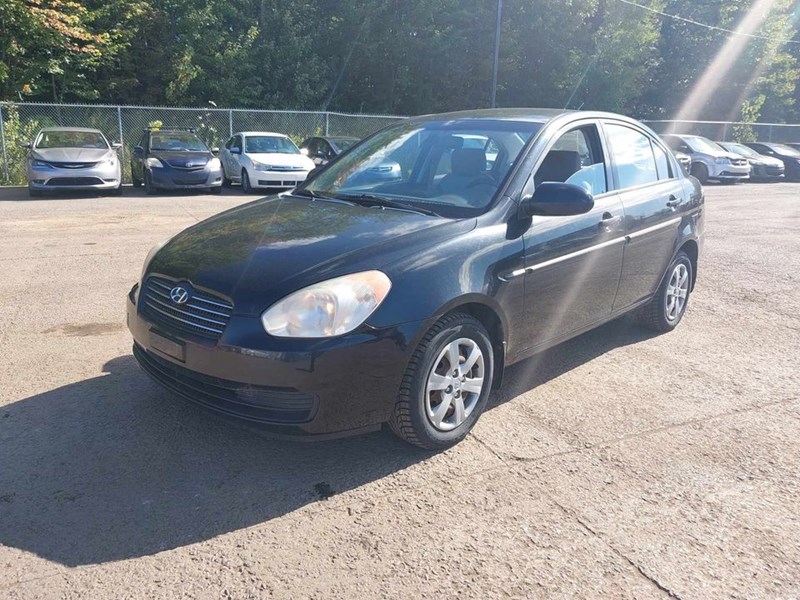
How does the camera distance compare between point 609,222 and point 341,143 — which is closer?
point 609,222

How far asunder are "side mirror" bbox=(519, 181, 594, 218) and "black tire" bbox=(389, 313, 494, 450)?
761 mm

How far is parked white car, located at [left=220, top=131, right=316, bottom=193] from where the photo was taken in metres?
15.9

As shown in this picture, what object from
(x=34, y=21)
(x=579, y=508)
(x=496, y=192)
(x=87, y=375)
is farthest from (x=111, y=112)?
(x=579, y=508)

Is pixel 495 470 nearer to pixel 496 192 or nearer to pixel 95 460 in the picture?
pixel 496 192

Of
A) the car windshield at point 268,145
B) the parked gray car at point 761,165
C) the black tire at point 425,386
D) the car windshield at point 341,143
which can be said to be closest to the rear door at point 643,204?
the black tire at point 425,386

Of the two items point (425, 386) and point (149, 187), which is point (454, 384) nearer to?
point (425, 386)

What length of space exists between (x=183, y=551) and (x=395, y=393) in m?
1.13

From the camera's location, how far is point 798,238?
1056cm

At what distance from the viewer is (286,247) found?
343 centimetres

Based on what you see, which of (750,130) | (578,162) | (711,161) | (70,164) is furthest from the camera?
(750,130)

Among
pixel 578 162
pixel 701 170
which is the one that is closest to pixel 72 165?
pixel 578 162

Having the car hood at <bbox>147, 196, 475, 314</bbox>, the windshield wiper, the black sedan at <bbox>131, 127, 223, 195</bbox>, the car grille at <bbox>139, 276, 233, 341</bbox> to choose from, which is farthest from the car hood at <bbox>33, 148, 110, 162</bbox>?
the car grille at <bbox>139, 276, 233, 341</bbox>

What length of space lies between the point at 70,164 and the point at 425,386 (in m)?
12.9

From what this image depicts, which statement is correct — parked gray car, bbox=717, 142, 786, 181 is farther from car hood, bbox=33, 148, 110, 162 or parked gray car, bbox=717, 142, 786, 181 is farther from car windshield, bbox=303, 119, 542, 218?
car windshield, bbox=303, 119, 542, 218
